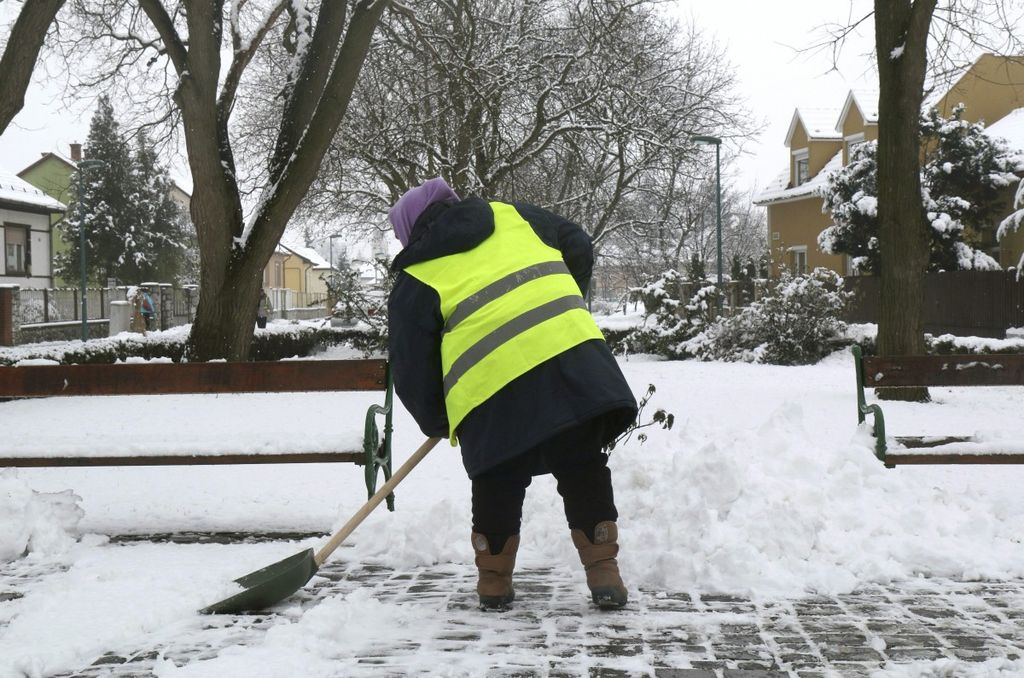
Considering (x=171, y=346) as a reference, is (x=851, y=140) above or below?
above

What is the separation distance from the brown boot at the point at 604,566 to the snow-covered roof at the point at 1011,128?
25.2 m

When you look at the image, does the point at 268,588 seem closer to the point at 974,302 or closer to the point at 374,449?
the point at 374,449

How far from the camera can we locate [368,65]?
1891 centimetres

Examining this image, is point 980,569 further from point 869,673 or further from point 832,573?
point 869,673

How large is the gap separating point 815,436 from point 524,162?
44.3 feet

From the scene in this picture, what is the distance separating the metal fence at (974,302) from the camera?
22297 mm

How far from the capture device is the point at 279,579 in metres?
4.05

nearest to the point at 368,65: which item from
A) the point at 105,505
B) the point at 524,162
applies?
the point at 524,162

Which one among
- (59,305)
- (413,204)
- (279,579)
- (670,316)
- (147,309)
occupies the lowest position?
(279,579)

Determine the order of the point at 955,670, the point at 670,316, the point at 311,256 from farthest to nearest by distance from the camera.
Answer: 1. the point at 311,256
2. the point at 670,316
3. the point at 955,670

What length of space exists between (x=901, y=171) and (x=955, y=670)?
29.0 ft

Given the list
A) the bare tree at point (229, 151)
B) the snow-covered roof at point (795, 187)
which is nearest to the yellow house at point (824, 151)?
the snow-covered roof at point (795, 187)

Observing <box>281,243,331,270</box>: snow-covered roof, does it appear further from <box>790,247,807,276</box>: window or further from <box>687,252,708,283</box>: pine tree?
<box>687,252,708,283</box>: pine tree

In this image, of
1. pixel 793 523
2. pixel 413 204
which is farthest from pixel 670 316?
pixel 413 204
